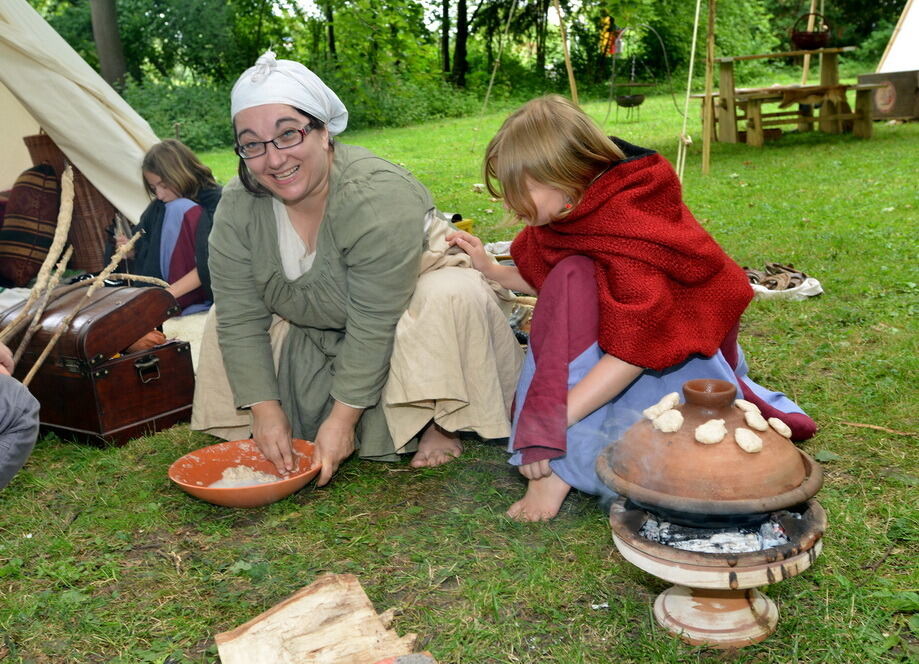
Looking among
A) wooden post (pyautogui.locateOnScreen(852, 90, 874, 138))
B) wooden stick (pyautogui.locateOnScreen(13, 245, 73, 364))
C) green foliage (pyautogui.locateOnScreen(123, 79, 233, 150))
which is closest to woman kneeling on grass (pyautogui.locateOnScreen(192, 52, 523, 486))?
wooden stick (pyautogui.locateOnScreen(13, 245, 73, 364))

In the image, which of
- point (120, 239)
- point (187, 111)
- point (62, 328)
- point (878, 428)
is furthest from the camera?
point (187, 111)

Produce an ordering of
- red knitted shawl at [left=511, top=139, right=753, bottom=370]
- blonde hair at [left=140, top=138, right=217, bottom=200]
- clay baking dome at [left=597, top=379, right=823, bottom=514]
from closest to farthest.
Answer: clay baking dome at [left=597, top=379, right=823, bottom=514]
red knitted shawl at [left=511, top=139, right=753, bottom=370]
blonde hair at [left=140, top=138, right=217, bottom=200]

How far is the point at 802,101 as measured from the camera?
10047mm

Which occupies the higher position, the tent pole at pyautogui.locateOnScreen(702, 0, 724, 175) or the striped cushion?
the tent pole at pyautogui.locateOnScreen(702, 0, 724, 175)

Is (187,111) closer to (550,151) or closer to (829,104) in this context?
(829,104)

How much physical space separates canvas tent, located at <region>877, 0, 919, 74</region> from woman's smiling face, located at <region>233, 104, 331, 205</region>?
10.4 metres

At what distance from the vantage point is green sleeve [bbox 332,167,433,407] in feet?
8.57

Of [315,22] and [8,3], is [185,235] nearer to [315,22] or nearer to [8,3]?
[8,3]

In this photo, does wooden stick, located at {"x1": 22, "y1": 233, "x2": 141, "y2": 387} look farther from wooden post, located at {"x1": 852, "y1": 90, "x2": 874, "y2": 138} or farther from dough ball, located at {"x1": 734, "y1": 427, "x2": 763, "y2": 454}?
wooden post, located at {"x1": 852, "y1": 90, "x2": 874, "y2": 138}

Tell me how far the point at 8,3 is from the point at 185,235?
1649mm

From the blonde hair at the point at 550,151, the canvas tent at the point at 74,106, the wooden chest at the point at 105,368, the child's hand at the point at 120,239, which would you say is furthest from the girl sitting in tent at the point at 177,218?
the blonde hair at the point at 550,151

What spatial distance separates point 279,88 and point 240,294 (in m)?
0.71

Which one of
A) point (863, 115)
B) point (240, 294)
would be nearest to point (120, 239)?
point (240, 294)

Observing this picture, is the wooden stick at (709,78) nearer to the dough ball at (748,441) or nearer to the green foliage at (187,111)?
the dough ball at (748,441)
